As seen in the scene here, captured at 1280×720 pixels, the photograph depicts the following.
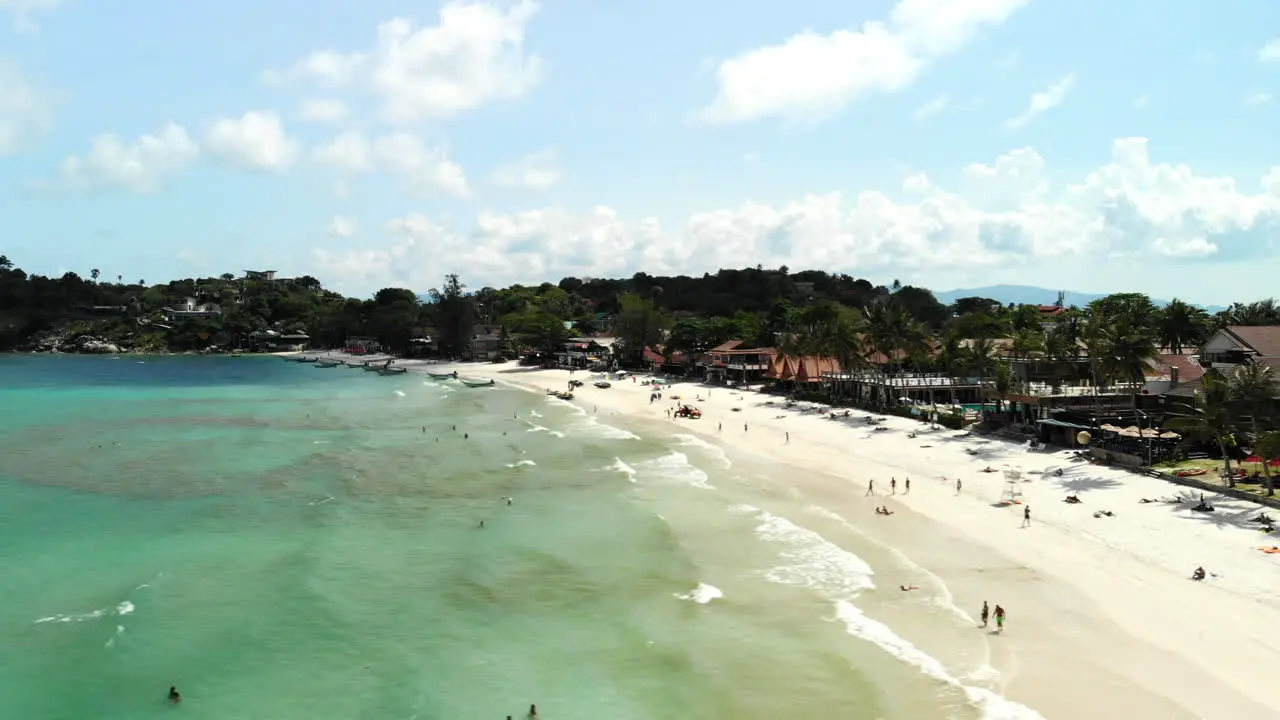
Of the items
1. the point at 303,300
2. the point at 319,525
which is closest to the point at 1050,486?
the point at 319,525

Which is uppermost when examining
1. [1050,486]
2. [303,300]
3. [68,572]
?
[303,300]

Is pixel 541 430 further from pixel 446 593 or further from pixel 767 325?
pixel 767 325

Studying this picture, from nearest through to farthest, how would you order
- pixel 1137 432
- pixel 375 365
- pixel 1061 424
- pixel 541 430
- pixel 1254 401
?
pixel 1254 401 < pixel 1137 432 < pixel 1061 424 < pixel 541 430 < pixel 375 365

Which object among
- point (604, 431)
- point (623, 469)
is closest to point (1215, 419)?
point (623, 469)

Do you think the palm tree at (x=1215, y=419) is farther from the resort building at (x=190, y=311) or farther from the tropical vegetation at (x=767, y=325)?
the resort building at (x=190, y=311)

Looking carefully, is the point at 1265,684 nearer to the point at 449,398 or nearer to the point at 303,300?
the point at 449,398

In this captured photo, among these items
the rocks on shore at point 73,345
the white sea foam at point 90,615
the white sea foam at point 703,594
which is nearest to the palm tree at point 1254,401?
the white sea foam at point 703,594

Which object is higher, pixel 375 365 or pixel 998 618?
pixel 375 365
